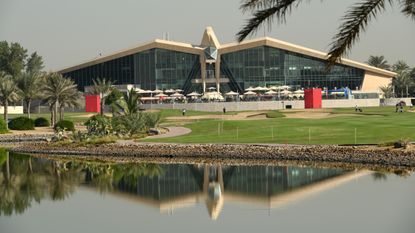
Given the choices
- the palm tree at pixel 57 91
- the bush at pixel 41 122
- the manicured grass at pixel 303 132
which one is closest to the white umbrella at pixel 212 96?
the palm tree at pixel 57 91

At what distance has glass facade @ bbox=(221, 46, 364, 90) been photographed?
132375 mm

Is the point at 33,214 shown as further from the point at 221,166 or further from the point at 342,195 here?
the point at 221,166

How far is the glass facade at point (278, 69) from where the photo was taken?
132 m

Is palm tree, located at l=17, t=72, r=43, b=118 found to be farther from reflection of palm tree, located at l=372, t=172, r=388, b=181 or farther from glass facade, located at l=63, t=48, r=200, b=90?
reflection of palm tree, located at l=372, t=172, r=388, b=181

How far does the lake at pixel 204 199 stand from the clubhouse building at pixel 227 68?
88513 mm

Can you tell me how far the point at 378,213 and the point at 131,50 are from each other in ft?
366

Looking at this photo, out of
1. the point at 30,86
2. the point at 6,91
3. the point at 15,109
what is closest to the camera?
the point at 6,91

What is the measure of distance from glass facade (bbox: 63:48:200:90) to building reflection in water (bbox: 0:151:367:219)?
8783 centimetres

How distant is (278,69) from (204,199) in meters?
102

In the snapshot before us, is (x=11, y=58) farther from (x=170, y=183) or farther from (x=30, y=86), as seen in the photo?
(x=170, y=183)

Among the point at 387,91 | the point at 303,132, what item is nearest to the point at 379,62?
the point at 387,91

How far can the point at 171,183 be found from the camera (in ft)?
122

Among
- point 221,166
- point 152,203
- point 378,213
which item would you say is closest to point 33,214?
point 152,203

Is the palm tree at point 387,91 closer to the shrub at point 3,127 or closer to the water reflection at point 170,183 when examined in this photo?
the shrub at point 3,127
